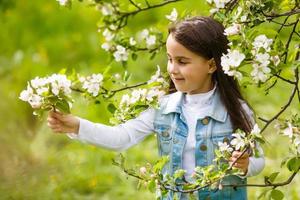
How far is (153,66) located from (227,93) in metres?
5.18

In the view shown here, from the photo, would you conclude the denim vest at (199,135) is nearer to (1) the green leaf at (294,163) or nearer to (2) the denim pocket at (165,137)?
(2) the denim pocket at (165,137)

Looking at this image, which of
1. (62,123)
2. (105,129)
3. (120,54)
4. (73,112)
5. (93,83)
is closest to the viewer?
(62,123)

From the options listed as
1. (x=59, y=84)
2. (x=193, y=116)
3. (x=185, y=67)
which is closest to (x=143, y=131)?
(x=193, y=116)

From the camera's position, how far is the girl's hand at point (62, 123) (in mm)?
2480

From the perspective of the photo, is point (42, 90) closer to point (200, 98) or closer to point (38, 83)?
point (38, 83)

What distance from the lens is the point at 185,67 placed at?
2574 mm

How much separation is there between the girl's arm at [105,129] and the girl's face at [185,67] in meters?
0.19

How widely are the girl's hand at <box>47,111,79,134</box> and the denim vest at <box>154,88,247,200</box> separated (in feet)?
1.06

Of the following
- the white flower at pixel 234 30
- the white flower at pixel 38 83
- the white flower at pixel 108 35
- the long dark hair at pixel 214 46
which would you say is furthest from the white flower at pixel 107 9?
the white flower at pixel 234 30

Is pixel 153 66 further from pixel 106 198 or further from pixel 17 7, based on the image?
pixel 106 198

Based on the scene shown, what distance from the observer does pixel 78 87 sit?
2891 mm

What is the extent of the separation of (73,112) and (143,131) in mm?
3380

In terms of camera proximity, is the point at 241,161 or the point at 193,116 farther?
the point at 193,116

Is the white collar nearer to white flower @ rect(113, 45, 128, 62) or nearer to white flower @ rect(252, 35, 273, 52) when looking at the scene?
white flower @ rect(252, 35, 273, 52)
